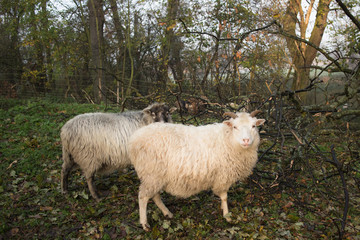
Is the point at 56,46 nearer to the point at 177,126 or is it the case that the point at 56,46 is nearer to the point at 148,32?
the point at 148,32

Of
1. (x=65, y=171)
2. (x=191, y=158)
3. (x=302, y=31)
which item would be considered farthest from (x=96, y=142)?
(x=302, y=31)

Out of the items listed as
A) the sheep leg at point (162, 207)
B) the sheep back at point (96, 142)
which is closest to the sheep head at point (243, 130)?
the sheep leg at point (162, 207)

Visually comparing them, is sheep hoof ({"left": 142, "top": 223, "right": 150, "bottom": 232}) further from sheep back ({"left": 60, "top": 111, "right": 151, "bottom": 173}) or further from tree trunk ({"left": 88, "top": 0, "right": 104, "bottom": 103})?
tree trunk ({"left": 88, "top": 0, "right": 104, "bottom": 103})

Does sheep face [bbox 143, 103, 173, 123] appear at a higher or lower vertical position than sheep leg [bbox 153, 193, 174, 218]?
higher

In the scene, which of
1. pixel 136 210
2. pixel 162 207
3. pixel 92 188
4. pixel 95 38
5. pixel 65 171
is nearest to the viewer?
pixel 162 207

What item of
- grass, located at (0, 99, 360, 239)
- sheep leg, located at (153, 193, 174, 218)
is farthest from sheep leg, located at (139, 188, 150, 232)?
sheep leg, located at (153, 193, 174, 218)

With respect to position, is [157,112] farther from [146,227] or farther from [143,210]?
[146,227]

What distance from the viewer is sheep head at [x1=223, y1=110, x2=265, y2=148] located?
11.4 ft

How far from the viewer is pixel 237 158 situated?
3820mm

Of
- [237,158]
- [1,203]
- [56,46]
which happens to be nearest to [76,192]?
[1,203]

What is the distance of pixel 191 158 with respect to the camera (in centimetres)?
369

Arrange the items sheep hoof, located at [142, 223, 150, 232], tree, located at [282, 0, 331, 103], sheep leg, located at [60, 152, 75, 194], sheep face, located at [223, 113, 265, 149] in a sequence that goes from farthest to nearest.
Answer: tree, located at [282, 0, 331, 103], sheep leg, located at [60, 152, 75, 194], sheep hoof, located at [142, 223, 150, 232], sheep face, located at [223, 113, 265, 149]

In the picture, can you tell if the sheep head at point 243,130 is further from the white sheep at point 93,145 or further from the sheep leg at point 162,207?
the white sheep at point 93,145

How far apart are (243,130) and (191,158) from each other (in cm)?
81
